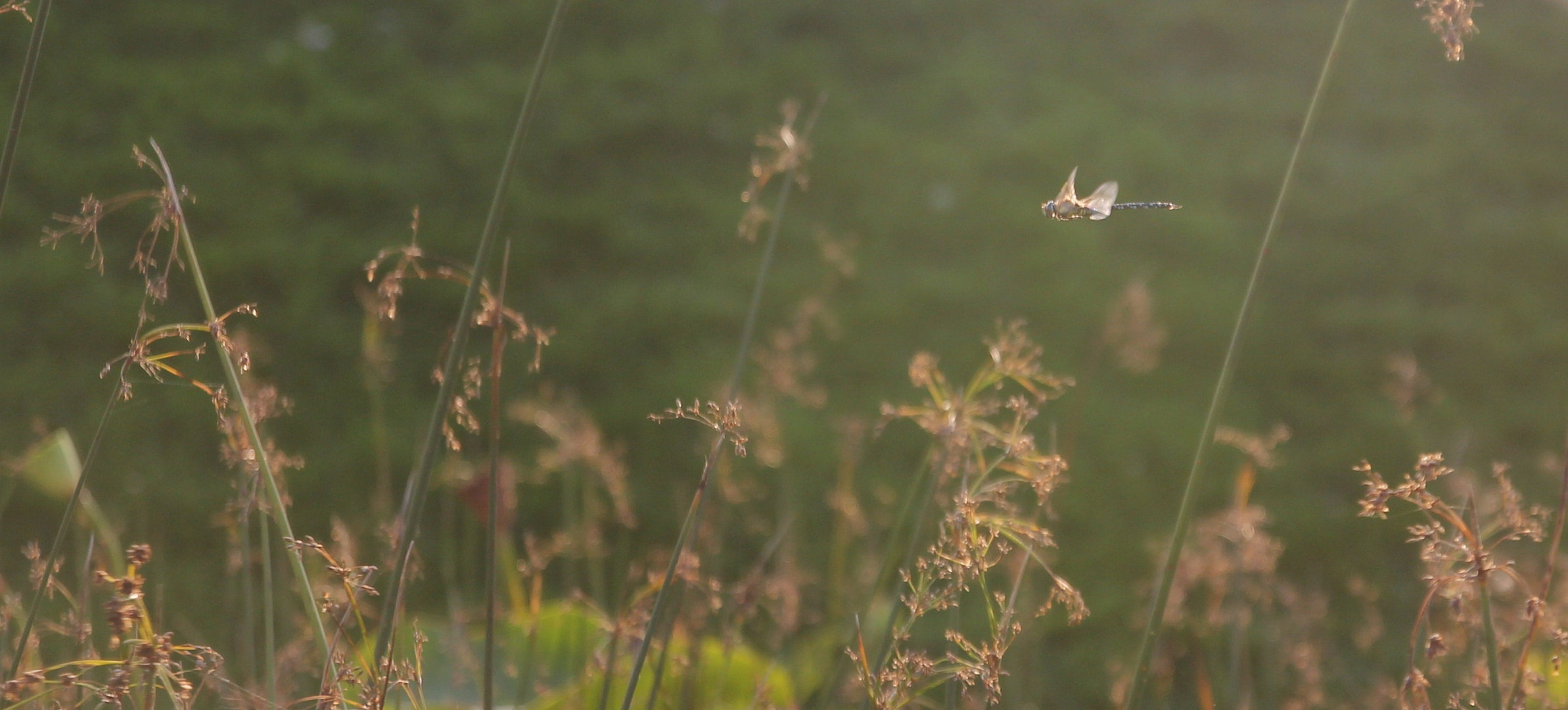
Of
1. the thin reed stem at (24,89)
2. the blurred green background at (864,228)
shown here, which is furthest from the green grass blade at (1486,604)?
the blurred green background at (864,228)

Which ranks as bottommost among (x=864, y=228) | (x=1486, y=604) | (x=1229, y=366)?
(x=864, y=228)

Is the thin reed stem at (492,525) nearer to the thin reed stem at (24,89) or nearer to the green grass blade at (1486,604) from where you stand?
the thin reed stem at (24,89)

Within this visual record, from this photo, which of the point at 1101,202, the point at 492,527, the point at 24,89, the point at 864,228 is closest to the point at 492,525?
the point at 492,527

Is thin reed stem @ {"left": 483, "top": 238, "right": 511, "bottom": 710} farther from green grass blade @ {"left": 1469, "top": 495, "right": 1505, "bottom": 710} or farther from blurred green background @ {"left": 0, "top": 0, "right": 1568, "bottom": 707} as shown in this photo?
blurred green background @ {"left": 0, "top": 0, "right": 1568, "bottom": 707}

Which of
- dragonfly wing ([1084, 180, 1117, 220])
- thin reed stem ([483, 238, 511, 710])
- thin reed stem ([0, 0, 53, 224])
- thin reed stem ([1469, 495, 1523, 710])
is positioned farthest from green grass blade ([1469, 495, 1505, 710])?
thin reed stem ([0, 0, 53, 224])

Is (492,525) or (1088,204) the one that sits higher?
(1088,204)

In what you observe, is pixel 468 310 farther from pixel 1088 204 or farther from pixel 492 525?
pixel 1088 204

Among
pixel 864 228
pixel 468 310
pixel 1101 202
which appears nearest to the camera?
pixel 468 310
